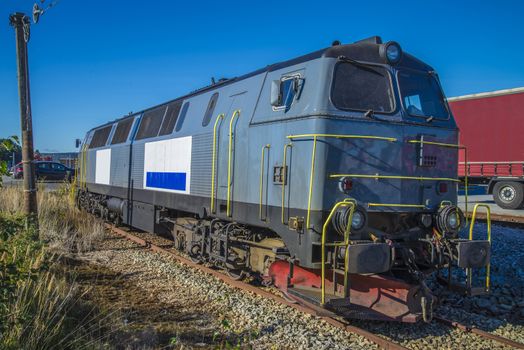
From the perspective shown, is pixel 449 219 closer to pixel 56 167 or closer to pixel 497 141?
pixel 497 141

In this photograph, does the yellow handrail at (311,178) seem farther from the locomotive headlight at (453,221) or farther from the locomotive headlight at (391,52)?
the locomotive headlight at (453,221)

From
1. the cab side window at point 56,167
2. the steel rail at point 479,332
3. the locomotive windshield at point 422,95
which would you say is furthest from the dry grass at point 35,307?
the cab side window at point 56,167

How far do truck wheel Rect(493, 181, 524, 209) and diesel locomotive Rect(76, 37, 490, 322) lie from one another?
11.5 meters

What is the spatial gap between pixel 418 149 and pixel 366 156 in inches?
32.7

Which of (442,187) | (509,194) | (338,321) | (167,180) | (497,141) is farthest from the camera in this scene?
(497,141)

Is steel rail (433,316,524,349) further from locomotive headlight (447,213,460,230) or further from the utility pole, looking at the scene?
the utility pole

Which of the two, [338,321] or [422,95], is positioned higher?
[422,95]

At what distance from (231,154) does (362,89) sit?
233cm

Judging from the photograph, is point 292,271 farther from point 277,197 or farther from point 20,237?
point 20,237

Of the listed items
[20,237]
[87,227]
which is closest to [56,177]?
[87,227]

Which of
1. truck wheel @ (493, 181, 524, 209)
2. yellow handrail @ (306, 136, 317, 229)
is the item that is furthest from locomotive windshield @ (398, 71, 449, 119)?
truck wheel @ (493, 181, 524, 209)

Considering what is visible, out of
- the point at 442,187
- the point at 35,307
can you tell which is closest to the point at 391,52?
the point at 442,187

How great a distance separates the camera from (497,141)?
17312 mm

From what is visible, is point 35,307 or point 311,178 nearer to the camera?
point 35,307
